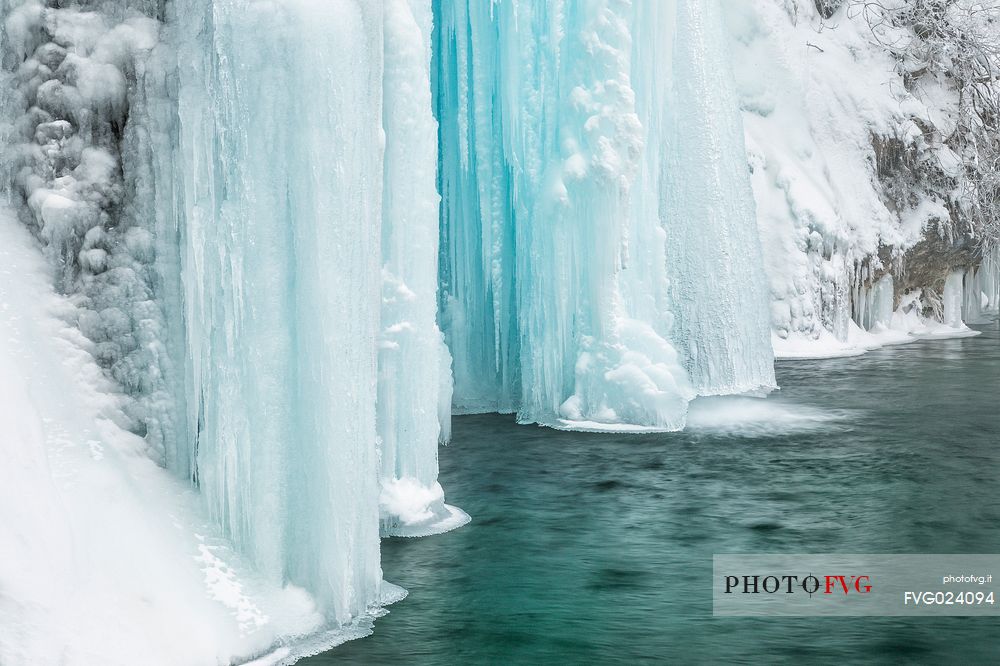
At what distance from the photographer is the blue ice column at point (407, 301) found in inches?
353

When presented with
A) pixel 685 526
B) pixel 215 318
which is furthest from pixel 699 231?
pixel 215 318

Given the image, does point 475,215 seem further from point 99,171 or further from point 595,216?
point 99,171

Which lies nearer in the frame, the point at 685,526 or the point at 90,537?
the point at 90,537

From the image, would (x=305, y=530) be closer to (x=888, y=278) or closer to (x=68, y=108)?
(x=68, y=108)

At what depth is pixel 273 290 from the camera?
6.67 metres

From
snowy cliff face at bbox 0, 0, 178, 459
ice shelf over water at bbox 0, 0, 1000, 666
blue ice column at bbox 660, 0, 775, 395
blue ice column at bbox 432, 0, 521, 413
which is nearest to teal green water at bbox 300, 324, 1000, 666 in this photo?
ice shelf over water at bbox 0, 0, 1000, 666

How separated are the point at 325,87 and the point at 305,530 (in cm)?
245

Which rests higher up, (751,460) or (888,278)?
(888,278)

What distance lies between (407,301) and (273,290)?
253 centimetres

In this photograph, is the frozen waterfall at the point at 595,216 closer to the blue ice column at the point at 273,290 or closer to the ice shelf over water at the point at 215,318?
Answer: the ice shelf over water at the point at 215,318

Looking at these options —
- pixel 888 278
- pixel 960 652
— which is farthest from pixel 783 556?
pixel 888 278

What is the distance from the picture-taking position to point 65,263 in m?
6.62

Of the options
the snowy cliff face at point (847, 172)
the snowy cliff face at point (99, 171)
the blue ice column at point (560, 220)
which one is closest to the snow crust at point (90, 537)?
the snowy cliff face at point (99, 171)

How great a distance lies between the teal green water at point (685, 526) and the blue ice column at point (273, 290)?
2.57 ft
